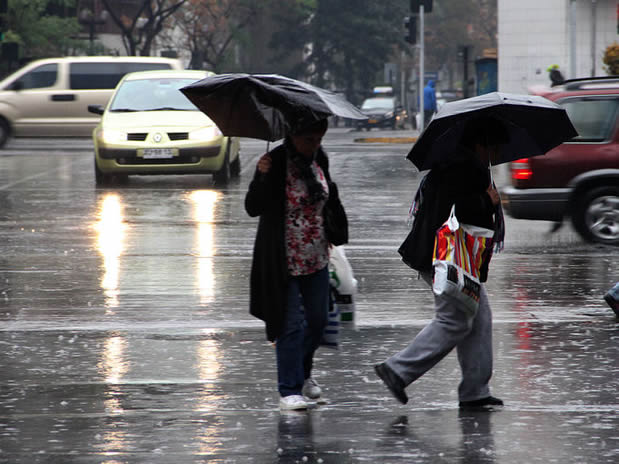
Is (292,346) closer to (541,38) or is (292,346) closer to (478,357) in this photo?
(478,357)

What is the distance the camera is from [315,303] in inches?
229

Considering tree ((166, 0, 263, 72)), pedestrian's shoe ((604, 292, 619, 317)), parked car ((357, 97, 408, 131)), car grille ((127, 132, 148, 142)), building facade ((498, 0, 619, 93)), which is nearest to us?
pedestrian's shoe ((604, 292, 619, 317))

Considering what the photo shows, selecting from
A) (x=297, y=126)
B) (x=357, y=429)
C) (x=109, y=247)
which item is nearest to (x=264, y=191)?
(x=297, y=126)

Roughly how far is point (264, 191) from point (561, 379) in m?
2.00

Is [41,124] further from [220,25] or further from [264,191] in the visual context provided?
[220,25]

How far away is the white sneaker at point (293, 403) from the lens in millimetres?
5820

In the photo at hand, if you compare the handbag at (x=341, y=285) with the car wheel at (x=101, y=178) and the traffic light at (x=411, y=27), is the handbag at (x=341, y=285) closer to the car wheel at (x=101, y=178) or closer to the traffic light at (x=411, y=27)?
the car wheel at (x=101, y=178)

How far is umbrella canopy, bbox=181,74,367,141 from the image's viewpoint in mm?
5688

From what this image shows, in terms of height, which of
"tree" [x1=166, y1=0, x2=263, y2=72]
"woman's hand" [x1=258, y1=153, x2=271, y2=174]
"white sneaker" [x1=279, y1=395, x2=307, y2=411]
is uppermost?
"tree" [x1=166, y1=0, x2=263, y2=72]

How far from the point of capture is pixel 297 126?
570 cm

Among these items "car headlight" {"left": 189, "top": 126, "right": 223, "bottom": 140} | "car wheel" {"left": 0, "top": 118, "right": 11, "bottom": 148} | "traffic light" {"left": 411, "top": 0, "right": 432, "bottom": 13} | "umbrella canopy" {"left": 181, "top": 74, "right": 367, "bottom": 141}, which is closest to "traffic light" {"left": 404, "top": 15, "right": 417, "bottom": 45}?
"traffic light" {"left": 411, "top": 0, "right": 432, "bottom": 13}

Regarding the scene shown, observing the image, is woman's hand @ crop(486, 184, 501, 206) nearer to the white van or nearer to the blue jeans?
the blue jeans

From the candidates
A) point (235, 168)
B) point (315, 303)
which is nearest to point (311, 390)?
point (315, 303)

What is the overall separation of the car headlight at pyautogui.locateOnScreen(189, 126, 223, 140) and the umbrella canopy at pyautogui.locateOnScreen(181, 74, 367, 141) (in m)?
12.4
